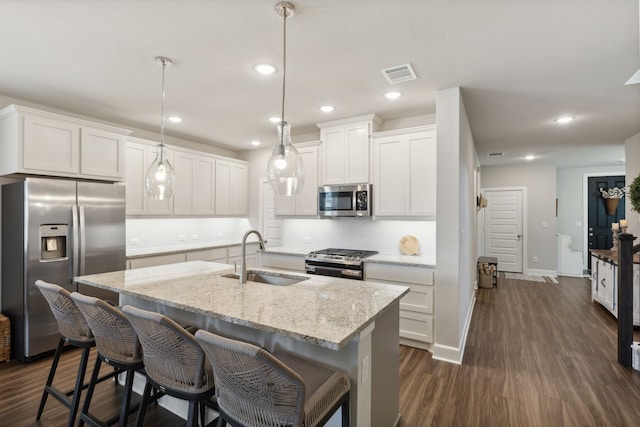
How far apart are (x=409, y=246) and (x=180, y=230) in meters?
3.58

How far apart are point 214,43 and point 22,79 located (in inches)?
79.1

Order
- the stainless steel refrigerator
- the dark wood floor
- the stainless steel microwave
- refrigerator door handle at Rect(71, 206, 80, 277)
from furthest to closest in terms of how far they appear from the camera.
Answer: the stainless steel microwave → refrigerator door handle at Rect(71, 206, 80, 277) → the stainless steel refrigerator → the dark wood floor

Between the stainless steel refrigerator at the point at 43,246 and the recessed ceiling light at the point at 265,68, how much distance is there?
2.23 m

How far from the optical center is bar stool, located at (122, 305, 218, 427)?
1.46 m

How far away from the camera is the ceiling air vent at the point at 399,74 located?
2.69 metres

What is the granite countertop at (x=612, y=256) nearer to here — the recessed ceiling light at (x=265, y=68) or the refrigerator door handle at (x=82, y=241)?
the recessed ceiling light at (x=265, y=68)

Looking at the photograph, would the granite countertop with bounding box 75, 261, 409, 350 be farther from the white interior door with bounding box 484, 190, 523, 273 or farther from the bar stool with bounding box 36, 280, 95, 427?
the white interior door with bounding box 484, 190, 523, 273

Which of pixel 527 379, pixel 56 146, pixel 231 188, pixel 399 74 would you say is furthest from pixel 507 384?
pixel 56 146

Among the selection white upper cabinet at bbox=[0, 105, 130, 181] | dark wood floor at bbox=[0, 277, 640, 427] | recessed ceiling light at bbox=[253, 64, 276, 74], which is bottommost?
dark wood floor at bbox=[0, 277, 640, 427]

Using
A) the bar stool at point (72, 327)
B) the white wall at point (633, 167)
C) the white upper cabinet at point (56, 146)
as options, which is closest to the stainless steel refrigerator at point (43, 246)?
the white upper cabinet at point (56, 146)

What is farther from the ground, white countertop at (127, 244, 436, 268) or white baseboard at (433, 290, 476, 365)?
white countertop at (127, 244, 436, 268)

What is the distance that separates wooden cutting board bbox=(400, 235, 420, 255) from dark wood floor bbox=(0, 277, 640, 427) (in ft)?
3.69

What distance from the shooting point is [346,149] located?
4164 mm

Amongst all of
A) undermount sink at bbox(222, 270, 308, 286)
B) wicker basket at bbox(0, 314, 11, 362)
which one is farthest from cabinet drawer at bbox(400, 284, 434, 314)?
wicker basket at bbox(0, 314, 11, 362)
